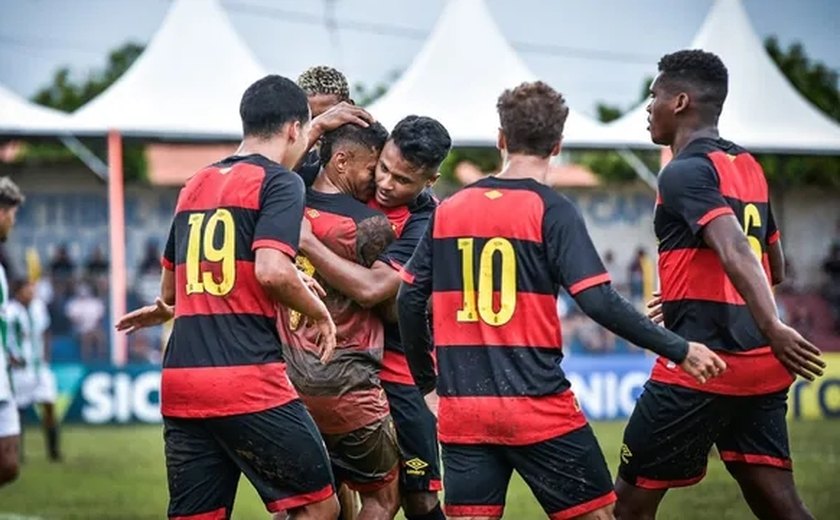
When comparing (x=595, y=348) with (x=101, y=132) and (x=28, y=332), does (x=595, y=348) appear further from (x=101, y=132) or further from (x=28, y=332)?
(x=28, y=332)

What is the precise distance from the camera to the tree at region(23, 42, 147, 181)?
40719 millimetres

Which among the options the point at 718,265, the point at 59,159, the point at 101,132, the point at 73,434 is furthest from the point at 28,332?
the point at 59,159

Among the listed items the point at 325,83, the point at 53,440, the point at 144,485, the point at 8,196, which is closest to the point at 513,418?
the point at 325,83

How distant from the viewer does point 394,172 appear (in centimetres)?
724

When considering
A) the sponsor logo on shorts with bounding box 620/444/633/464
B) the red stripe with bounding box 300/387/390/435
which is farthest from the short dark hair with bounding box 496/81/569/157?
the red stripe with bounding box 300/387/390/435

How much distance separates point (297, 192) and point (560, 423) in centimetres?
140

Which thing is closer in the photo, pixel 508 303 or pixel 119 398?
pixel 508 303

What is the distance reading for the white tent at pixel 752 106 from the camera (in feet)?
70.8

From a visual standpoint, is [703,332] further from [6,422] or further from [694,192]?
[6,422]

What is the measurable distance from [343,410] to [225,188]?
56.8 inches

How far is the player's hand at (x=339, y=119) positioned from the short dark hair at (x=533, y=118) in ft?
3.89

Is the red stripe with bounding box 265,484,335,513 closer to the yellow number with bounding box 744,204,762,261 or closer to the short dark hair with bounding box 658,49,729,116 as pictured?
the yellow number with bounding box 744,204,762,261

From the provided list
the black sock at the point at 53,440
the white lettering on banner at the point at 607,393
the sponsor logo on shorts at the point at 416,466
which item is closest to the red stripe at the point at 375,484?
the sponsor logo on shorts at the point at 416,466

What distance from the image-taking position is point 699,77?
690 cm
